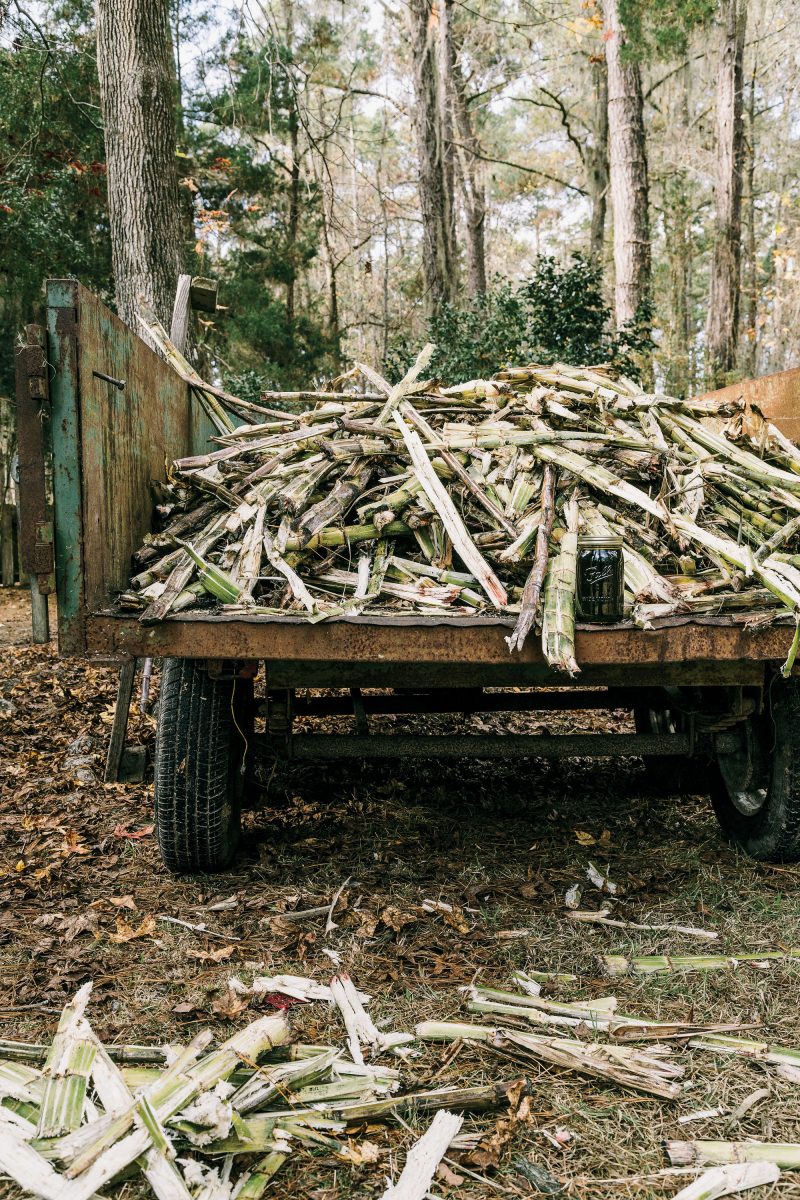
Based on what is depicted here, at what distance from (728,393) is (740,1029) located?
3310 mm

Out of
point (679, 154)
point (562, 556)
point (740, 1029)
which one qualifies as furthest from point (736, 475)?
point (679, 154)

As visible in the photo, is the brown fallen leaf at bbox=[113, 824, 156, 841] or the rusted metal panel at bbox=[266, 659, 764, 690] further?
the brown fallen leaf at bbox=[113, 824, 156, 841]

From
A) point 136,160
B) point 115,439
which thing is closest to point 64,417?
point 115,439

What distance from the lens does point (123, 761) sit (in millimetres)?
4262

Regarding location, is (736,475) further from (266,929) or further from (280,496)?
(266,929)

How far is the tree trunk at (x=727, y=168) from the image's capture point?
42.2 feet

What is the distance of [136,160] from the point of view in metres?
6.22

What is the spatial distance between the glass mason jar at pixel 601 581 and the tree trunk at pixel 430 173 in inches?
381

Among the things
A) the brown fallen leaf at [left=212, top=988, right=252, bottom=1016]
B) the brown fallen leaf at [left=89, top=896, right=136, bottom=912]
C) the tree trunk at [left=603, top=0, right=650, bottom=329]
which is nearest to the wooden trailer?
the brown fallen leaf at [left=89, top=896, right=136, bottom=912]

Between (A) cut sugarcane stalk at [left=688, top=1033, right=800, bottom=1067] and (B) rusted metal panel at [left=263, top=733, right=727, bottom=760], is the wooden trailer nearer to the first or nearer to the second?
(B) rusted metal panel at [left=263, top=733, right=727, bottom=760]

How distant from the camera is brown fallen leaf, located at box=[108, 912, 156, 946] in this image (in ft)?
8.47

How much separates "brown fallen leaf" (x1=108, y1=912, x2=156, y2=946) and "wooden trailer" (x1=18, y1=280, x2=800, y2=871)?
258 millimetres

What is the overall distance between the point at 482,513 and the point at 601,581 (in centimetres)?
59

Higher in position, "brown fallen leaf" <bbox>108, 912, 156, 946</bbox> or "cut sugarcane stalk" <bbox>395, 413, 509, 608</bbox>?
"cut sugarcane stalk" <bbox>395, 413, 509, 608</bbox>
